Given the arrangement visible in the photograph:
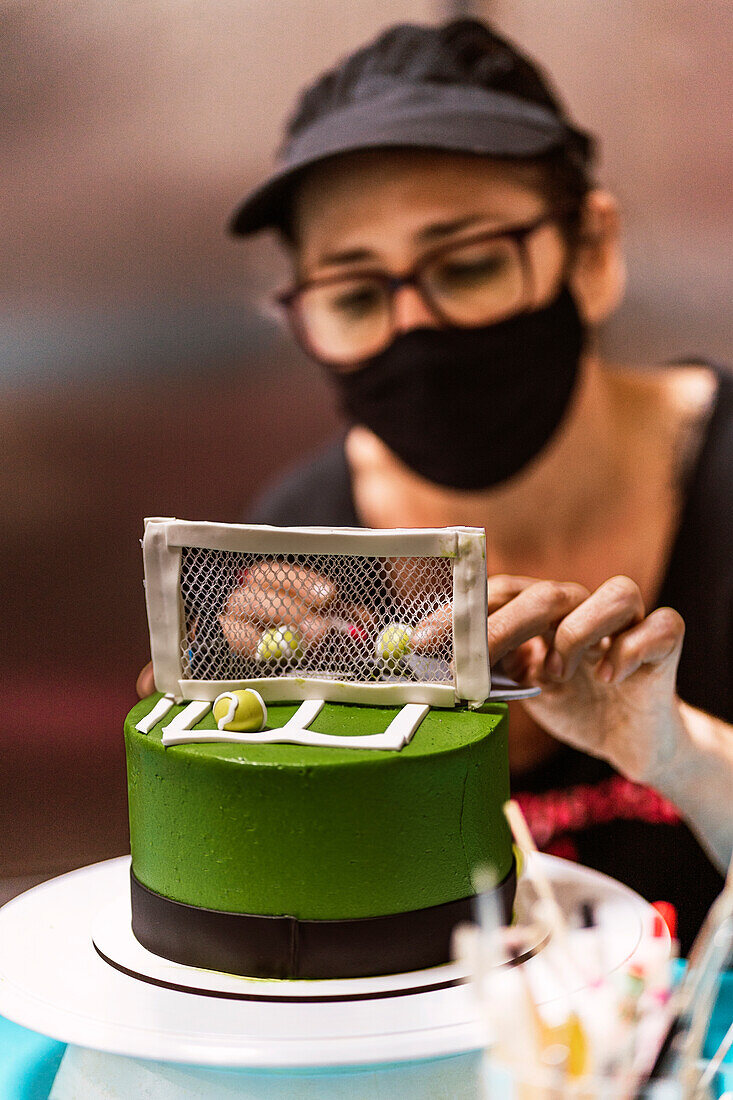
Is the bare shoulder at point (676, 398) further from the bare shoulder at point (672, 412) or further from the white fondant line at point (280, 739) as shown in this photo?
the white fondant line at point (280, 739)

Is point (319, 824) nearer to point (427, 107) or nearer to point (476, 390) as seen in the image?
point (476, 390)

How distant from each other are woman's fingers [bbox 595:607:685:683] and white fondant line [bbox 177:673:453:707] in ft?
0.93

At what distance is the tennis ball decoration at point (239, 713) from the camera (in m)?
1.10

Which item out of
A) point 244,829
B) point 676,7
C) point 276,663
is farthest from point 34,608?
point 676,7

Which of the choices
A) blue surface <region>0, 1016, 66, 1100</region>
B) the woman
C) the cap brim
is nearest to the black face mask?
the woman

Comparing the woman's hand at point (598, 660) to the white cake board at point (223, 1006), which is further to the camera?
the woman's hand at point (598, 660)

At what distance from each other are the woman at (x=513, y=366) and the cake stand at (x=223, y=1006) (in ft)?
2.48

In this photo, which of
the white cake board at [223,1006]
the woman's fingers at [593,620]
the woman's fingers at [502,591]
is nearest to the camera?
the white cake board at [223,1006]

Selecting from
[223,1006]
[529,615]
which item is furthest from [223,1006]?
[529,615]

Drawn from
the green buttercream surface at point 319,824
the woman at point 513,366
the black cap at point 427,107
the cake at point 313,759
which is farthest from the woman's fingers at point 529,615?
the black cap at point 427,107

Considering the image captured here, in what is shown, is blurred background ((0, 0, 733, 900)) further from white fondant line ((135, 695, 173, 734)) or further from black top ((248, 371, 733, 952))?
white fondant line ((135, 695, 173, 734))

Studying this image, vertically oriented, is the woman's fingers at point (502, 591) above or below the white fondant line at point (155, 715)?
above

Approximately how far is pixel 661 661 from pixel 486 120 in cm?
104

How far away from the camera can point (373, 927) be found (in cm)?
103
